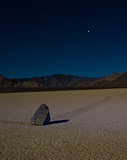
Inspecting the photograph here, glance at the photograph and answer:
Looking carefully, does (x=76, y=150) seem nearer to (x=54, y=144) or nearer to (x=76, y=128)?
(x=54, y=144)

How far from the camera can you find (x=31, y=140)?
23.9 feet

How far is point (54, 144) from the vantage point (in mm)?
6859

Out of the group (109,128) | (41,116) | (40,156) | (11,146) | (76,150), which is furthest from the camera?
(41,116)

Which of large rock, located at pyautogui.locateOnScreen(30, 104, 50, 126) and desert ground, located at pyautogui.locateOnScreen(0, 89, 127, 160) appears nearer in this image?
desert ground, located at pyautogui.locateOnScreen(0, 89, 127, 160)

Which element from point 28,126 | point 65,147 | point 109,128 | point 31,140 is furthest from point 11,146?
point 109,128

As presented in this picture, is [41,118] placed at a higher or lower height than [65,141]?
higher

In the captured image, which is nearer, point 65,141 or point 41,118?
point 65,141

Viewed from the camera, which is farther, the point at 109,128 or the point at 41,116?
the point at 41,116

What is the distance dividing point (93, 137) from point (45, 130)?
5.85 ft

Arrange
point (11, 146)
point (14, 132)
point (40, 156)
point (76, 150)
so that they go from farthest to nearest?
point (14, 132), point (11, 146), point (76, 150), point (40, 156)

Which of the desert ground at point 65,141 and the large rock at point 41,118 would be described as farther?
the large rock at point 41,118

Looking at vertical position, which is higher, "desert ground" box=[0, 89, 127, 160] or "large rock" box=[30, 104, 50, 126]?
"large rock" box=[30, 104, 50, 126]

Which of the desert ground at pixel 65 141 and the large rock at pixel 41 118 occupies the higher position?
the large rock at pixel 41 118

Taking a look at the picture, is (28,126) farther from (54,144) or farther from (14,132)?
(54,144)
